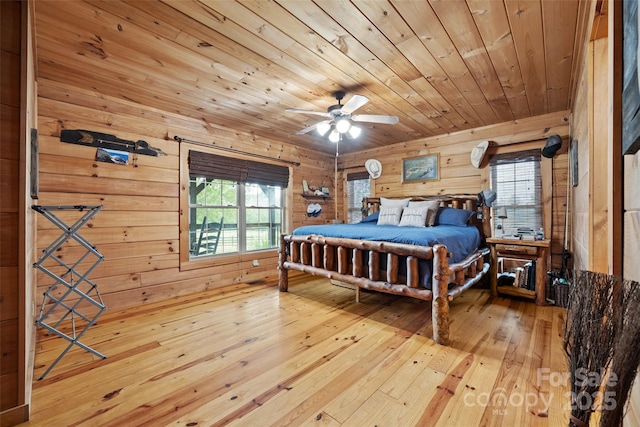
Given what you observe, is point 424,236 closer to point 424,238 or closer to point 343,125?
point 424,238

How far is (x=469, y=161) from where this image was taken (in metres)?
3.96

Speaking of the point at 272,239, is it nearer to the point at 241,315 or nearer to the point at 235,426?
the point at 241,315

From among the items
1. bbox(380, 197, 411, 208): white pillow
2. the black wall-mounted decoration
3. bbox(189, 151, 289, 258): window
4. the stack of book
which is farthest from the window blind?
the stack of book

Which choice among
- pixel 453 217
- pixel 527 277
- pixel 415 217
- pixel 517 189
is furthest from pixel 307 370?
pixel 517 189

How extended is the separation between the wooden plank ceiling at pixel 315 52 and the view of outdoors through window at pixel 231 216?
1.15 m

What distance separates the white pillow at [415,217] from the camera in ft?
11.2

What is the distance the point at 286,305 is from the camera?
2986 millimetres

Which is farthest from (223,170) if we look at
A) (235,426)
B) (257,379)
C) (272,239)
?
(235,426)

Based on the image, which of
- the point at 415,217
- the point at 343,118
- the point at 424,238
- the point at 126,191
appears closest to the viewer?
the point at 424,238

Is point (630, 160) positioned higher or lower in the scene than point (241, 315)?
higher

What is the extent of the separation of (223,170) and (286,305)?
207 cm

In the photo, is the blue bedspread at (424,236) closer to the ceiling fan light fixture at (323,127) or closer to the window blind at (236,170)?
the ceiling fan light fixture at (323,127)

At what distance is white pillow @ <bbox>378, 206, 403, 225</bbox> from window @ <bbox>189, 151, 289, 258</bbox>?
175 cm

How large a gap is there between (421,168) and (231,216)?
313cm
